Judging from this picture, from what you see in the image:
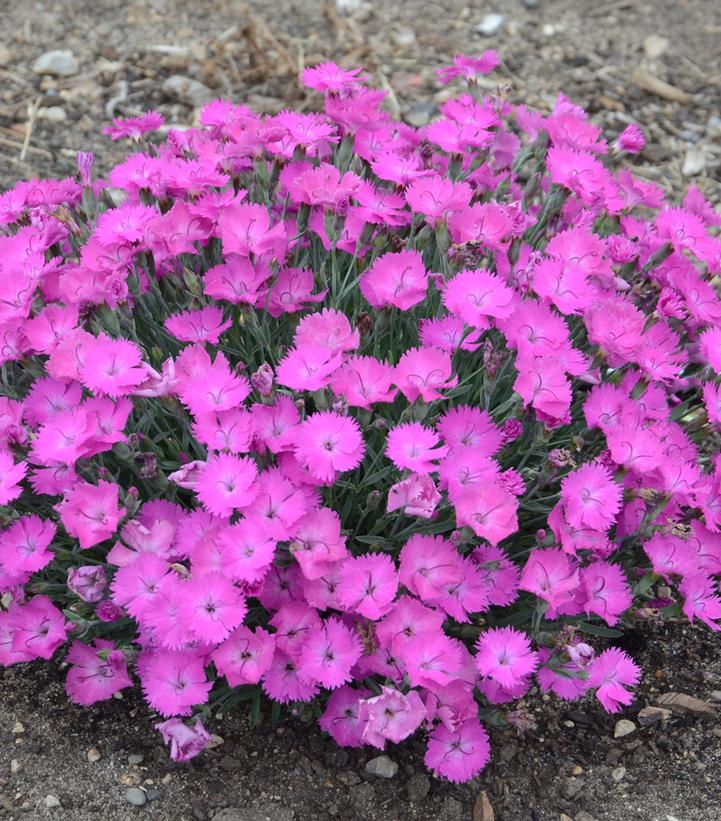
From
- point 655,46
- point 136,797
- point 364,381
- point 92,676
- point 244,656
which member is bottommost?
point 136,797

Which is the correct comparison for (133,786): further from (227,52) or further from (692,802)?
(227,52)

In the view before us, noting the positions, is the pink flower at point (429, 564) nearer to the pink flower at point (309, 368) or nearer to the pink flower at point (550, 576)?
the pink flower at point (550, 576)

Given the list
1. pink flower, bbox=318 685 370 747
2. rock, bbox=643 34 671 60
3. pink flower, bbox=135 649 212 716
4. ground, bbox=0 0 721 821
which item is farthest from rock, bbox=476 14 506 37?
pink flower, bbox=135 649 212 716

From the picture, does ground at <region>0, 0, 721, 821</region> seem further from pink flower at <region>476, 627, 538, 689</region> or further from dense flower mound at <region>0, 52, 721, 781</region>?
pink flower at <region>476, 627, 538, 689</region>

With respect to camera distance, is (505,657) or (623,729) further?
(623,729)

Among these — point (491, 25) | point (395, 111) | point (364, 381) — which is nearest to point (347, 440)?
point (364, 381)

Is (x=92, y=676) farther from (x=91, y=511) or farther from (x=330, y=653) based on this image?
(x=330, y=653)
